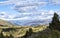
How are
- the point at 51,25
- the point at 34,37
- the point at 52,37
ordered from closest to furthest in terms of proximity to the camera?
1. the point at 52,37
2. the point at 34,37
3. the point at 51,25

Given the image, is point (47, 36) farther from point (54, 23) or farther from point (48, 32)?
point (54, 23)

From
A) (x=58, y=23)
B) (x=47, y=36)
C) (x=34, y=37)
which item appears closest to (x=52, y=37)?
(x=47, y=36)

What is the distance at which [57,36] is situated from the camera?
113562mm

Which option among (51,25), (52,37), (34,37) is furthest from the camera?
(51,25)

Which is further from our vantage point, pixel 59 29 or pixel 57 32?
pixel 59 29

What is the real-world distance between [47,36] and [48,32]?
3.69 m

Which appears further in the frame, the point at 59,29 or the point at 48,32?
the point at 59,29

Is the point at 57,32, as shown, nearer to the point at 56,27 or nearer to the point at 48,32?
the point at 48,32

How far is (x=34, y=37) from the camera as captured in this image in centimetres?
12119

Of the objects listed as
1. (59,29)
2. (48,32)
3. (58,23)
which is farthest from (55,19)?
(48,32)

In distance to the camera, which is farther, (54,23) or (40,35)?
(54,23)

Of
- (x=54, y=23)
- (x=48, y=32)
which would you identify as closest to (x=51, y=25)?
(x=54, y=23)

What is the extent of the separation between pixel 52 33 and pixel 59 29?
10.9 metres

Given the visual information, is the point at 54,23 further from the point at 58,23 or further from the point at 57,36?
the point at 57,36
